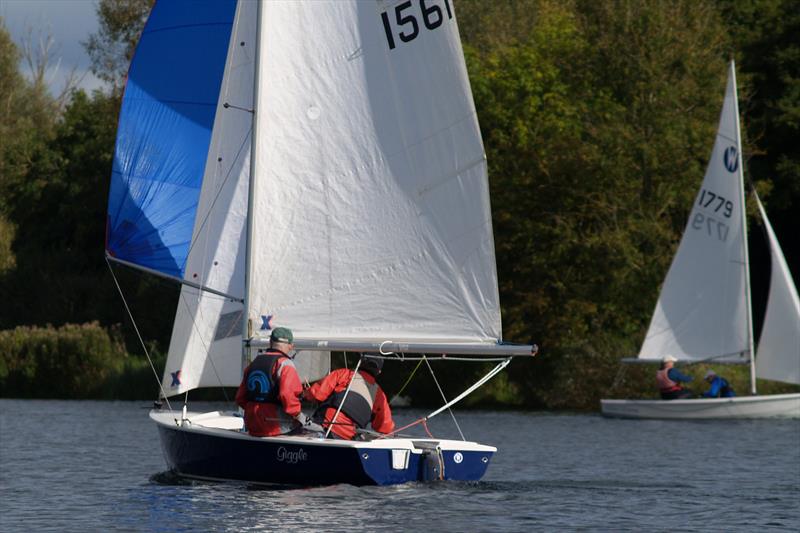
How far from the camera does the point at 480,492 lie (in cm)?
1848

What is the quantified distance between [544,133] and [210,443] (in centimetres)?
2761

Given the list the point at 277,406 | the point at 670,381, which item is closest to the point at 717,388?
the point at 670,381

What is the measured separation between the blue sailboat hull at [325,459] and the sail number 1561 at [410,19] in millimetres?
5037

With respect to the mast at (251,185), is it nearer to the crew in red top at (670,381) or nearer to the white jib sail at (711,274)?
the crew in red top at (670,381)

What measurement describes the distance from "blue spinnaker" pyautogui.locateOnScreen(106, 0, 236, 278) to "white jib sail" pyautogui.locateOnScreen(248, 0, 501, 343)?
121 cm

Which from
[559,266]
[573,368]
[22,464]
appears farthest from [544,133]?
[22,464]

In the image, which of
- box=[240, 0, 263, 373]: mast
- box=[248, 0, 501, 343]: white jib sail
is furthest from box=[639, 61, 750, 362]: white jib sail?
box=[240, 0, 263, 373]: mast

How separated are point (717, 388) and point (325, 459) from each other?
67.7 feet

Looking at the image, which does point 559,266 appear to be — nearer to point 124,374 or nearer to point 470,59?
point 470,59

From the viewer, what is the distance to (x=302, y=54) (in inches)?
768

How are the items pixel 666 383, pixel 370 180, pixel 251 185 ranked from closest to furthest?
pixel 251 185 < pixel 370 180 < pixel 666 383

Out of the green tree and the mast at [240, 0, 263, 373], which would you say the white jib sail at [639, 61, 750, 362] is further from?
the mast at [240, 0, 263, 373]

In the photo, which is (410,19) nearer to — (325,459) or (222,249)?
(222,249)

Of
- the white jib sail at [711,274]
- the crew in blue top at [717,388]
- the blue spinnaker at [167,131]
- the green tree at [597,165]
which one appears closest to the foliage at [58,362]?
the green tree at [597,165]
